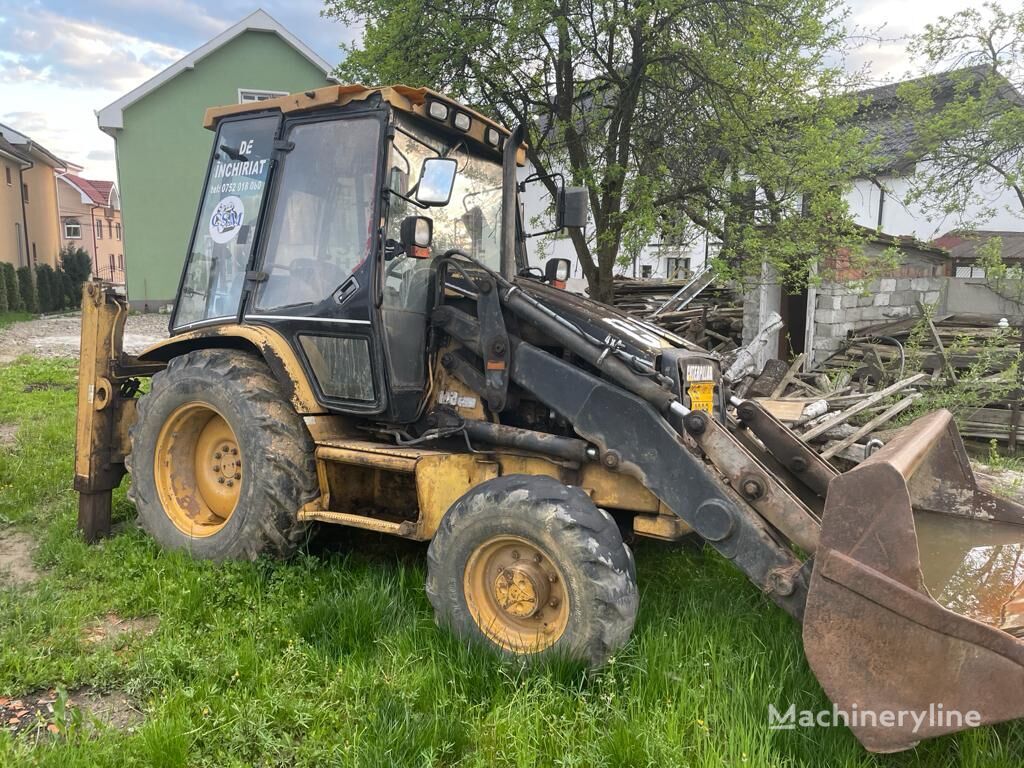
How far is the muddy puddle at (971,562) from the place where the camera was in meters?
3.17

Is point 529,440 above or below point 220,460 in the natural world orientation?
above

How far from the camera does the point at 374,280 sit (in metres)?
4.27

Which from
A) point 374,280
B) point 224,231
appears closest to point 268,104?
point 224,231

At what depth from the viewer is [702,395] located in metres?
4.03

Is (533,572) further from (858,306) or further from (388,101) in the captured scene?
(858,306)

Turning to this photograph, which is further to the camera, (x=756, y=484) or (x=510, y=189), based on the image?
(x=510, y=189)

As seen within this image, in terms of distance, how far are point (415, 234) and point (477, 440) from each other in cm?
118

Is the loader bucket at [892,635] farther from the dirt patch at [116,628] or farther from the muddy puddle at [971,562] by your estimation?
the dirt patch at [116,628]

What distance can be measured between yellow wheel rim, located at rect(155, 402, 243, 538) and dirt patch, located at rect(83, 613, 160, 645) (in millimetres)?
819

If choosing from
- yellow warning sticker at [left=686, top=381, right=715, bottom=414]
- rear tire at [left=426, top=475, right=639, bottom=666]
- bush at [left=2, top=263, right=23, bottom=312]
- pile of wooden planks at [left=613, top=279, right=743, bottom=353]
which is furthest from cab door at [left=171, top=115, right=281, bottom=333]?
bush at [left=2, top=263, right=23, bottom=312]

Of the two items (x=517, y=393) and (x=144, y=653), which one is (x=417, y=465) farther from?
(x=144, y=653)

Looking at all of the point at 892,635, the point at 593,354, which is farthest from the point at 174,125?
the point at 892,635

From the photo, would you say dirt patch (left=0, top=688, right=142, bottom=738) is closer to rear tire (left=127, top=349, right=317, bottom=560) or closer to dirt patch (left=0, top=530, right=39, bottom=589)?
rear tire (left=127, top=349, right=317, bottom=560)

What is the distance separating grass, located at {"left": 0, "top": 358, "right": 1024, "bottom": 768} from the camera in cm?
286
